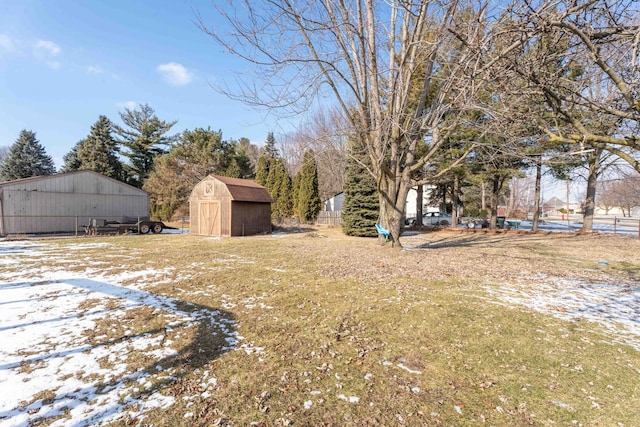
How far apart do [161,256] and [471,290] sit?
9.19 meters

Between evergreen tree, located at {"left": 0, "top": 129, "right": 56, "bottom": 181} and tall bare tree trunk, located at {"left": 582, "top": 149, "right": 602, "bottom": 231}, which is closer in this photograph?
tall bare tree trunk, located at {"left": 582, "top": 149, "right": 602, "bottom": 231}

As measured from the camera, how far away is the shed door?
18578 mm

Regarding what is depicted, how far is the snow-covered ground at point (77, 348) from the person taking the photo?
263cm

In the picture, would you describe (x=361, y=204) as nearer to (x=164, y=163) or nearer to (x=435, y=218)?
(x=435, y=218)

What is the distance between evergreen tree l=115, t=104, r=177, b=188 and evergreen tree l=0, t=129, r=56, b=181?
29.6 feet

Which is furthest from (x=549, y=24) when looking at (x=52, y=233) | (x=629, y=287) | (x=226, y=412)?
(x=52, y=233)

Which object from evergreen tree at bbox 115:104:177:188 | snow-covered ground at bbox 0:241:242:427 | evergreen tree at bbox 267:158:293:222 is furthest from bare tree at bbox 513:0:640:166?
evergreen tree at bbox 115:104:177:188

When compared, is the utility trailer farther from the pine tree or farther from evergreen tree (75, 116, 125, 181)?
evergreen tree (75, 116, 125, 181)

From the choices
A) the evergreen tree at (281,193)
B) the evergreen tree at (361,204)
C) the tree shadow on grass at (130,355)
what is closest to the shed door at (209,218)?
the evergreen tree at (361,204)

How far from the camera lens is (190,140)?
101ft

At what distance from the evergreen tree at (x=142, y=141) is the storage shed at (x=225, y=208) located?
57.9 ft

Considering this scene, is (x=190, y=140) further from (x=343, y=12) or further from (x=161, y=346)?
(x=161, y=346)

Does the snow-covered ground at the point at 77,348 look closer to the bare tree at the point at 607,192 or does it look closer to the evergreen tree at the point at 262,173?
the bare tree at the point at 607,192

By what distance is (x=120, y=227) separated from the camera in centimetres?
1916
